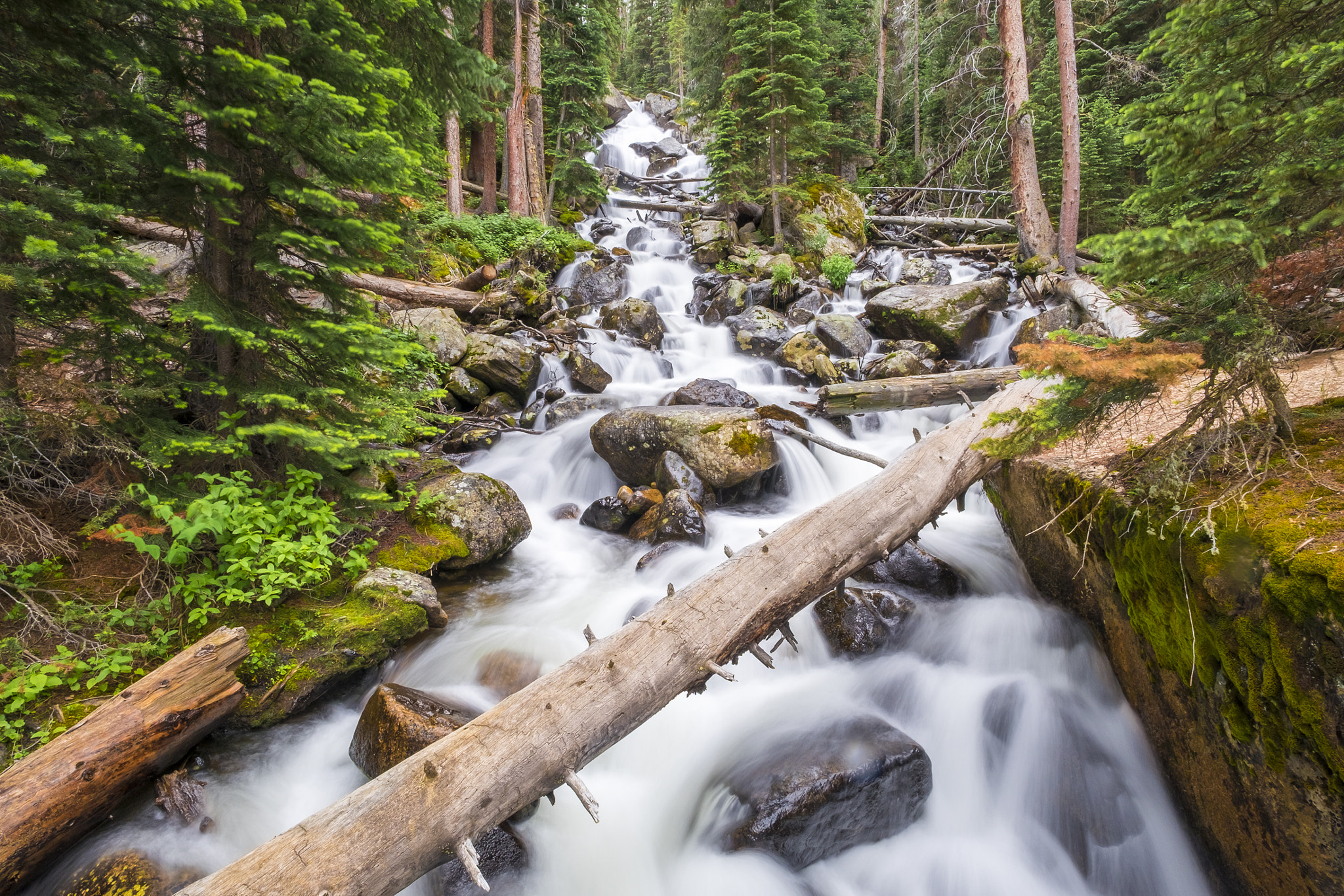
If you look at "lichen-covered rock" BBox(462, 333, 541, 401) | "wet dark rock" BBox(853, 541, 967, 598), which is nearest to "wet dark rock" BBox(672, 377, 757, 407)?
"lichen-covered rock" BBox(462, 333, 541, 401)

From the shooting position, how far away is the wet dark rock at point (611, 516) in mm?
7465

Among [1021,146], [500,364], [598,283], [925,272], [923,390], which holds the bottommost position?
[923,390]

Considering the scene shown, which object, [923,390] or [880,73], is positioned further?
[880,73]

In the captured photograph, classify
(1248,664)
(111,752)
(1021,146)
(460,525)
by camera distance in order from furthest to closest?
(1021,146)
(460,525)
(111,752)
(1248,664)

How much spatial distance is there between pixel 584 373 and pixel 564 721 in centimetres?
826

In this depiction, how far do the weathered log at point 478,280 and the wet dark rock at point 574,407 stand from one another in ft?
12.4

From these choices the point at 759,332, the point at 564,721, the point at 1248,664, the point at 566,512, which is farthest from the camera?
the point at 759,332

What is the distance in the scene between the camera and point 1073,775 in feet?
12.4

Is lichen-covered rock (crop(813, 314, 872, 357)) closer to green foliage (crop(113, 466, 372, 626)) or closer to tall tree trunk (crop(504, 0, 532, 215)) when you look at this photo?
tall tree trunk (crop(504, 0, 532, 215))

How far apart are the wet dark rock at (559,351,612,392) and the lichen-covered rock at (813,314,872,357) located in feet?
15.5

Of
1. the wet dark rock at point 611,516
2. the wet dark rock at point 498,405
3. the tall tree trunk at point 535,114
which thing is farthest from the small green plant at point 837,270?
the wet dark rock at point 611,516

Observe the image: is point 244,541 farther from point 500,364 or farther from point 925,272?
point 925,272

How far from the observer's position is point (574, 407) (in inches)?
387

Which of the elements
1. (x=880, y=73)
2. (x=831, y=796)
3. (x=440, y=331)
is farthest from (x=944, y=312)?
(x=880, y=73)
